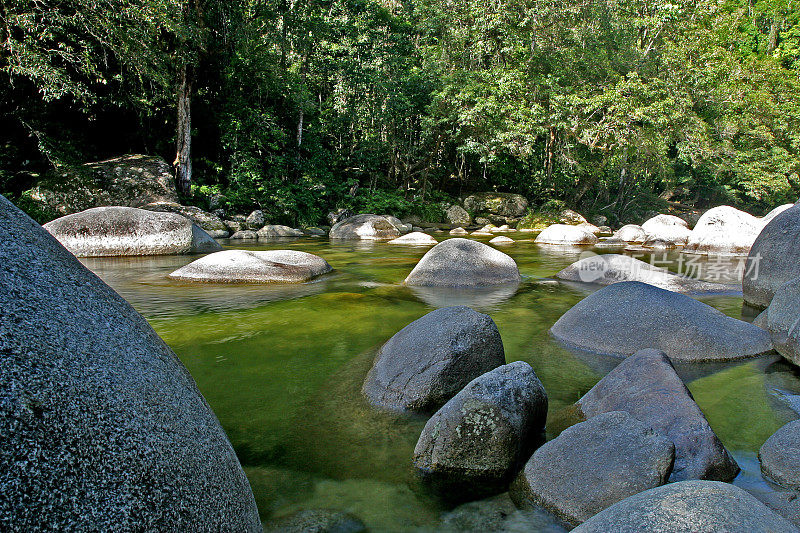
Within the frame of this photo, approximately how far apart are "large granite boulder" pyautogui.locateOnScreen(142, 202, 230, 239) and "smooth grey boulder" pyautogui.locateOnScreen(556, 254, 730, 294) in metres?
11.0

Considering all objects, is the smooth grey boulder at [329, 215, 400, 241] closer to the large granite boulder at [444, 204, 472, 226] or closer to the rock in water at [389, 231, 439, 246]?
the rock in water at [389, 231, 439, 246]

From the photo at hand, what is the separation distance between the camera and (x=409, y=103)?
20328 millimetres

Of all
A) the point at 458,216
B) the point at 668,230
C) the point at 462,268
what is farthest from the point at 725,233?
the point at 458,216

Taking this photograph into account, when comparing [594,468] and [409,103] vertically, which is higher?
[409,103]

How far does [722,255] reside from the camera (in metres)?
12.0

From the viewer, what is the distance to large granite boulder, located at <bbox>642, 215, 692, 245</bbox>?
48.3 ft

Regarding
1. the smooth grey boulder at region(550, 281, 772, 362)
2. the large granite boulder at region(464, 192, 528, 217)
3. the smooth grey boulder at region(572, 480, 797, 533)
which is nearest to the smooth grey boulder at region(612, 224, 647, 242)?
the large granite boulder at region(464, 192, 528, 217)

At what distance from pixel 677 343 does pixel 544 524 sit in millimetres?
2643

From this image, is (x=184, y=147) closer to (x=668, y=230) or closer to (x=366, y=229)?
(x=366, y=229)

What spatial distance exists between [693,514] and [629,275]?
6.20 meters

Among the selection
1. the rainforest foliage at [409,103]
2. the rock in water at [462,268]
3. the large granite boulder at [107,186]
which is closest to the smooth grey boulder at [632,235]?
the rainforest foliage at [409,103]

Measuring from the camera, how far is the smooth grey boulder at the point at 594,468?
208 cm

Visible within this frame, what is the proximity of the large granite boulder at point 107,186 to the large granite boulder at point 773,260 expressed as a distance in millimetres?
15130

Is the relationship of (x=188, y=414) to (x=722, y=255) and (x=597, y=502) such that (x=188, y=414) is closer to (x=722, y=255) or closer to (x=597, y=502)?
(x=597, y=502)
